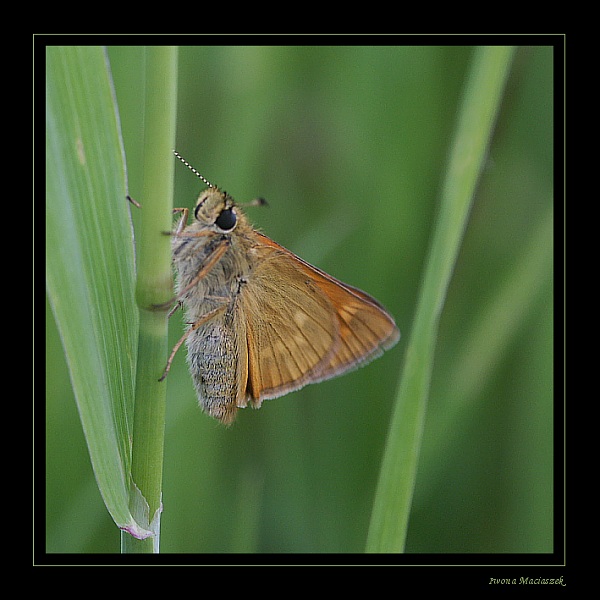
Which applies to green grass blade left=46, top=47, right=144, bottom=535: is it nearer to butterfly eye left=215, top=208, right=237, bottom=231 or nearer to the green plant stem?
the green plant stem

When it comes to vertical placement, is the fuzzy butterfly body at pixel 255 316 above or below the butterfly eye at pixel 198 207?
below

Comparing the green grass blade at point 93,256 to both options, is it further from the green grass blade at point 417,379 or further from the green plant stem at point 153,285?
the green grass blade at point 417,379

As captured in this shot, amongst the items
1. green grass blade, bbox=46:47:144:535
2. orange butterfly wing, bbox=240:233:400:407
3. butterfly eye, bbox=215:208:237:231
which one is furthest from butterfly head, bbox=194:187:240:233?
green grass blade, bbox=46:47:144:535

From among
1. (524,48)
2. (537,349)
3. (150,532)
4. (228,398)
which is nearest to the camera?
(150,532)

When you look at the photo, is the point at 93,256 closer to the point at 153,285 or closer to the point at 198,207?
the point at 153,285

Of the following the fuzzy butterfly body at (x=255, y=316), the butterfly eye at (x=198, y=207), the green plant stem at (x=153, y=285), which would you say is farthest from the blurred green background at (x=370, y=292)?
the green plant stem at (x=153, y=285)
